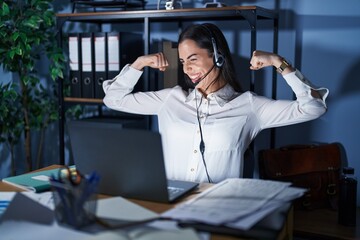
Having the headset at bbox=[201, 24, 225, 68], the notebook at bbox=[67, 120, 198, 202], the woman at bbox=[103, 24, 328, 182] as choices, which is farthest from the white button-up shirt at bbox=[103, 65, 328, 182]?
the notebook at bbox=[67, 120, 198, 202]

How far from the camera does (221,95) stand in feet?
5.68

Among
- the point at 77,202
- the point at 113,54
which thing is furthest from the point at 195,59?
the point at 77,202

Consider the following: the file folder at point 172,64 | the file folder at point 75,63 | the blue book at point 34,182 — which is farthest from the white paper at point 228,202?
the file folder at point 75,63

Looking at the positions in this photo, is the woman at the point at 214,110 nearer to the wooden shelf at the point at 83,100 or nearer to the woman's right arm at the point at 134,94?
the woman's right arm at the point at 134,94

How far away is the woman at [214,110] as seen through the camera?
1619mm

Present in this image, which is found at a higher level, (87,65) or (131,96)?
(87,65)

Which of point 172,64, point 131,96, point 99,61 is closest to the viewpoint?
point 131,96

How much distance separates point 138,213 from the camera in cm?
96

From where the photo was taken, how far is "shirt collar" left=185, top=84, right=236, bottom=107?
67.6 inches

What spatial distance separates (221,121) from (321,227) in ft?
1.97

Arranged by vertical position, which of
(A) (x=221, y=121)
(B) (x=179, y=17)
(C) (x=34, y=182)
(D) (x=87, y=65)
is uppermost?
(B) (x=179, y=17)

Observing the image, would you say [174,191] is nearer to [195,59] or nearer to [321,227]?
[195,59]

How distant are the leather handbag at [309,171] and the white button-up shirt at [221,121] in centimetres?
28

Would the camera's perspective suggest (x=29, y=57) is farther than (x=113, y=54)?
Yes
